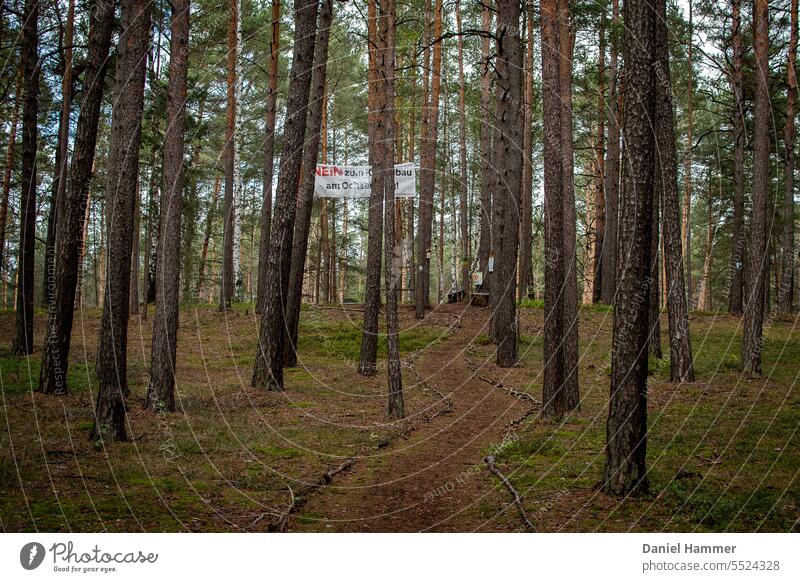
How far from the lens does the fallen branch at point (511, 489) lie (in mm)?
6754

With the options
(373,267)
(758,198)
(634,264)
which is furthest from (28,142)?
(758,198)

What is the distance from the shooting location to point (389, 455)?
33.0 feet

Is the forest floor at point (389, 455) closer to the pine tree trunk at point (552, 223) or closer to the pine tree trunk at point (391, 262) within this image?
the pine tree trunk at point (391, 262)

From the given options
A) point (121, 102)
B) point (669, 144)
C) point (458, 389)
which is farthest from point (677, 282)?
point (121, 102)

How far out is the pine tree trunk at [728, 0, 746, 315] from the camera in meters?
21.4

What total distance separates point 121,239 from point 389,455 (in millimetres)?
5008

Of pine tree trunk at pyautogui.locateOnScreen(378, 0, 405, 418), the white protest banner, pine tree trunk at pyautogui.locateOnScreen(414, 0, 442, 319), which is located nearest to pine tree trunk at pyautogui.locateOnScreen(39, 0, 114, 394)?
pine tree trunk at pyautogui.locateOnScreen(378, 0, 405, 418)

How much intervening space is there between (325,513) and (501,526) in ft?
6.39

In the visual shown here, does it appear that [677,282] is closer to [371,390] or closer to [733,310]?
[371,390]

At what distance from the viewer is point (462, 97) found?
1270 inches

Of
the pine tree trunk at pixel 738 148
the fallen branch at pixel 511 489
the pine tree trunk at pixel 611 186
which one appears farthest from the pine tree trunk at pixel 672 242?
the pine tree trunk at pixel 611 186

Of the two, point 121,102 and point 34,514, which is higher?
point 121,102

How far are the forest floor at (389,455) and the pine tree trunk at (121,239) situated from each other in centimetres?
52
